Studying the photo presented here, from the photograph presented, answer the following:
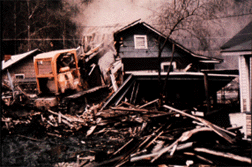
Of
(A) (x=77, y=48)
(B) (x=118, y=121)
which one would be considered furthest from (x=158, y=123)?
(A) (x=77, y=48)

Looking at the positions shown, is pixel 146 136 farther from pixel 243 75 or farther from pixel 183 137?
pixel 243 75

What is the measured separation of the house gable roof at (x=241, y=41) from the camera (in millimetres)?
3393

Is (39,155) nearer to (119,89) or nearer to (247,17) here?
(119,89)

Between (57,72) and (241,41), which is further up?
(241,41)

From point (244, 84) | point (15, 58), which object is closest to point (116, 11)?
point (15, 58)

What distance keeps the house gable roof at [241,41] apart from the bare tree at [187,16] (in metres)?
0.42

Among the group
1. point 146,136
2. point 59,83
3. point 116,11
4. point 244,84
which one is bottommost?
point 146,136

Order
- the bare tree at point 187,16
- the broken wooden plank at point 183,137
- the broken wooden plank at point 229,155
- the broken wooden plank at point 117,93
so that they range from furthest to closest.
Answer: the broken wooden plank at point 117,93 → the bare tree at point 187,16 → the broken wooden plank at point 183,137 → the broken wooden plank at point 229,155

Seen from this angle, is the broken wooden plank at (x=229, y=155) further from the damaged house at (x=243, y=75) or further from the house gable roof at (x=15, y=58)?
the house gable roof at (x=15, y=58)

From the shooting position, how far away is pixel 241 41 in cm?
349

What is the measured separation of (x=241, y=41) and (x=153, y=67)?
1.60 meters

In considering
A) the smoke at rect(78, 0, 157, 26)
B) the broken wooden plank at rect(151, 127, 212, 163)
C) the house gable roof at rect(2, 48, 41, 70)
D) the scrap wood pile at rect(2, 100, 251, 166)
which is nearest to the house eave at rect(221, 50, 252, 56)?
the scrap wood pile at rect(2, 100, 251, 166)

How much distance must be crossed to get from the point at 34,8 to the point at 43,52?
894 millimetres

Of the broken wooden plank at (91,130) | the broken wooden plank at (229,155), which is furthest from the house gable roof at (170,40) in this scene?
the broken wooden plank at (91,130)
